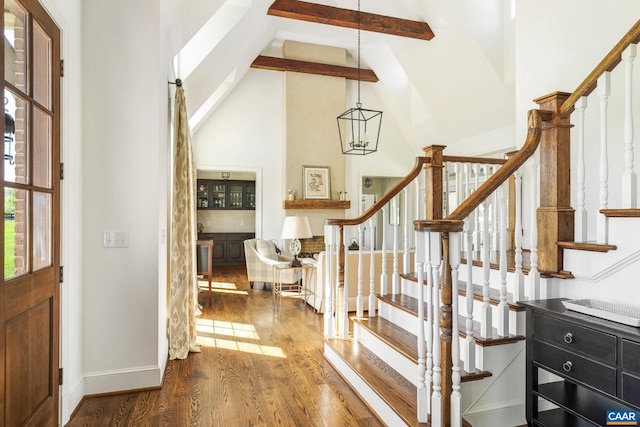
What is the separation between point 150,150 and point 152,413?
176 centimetres

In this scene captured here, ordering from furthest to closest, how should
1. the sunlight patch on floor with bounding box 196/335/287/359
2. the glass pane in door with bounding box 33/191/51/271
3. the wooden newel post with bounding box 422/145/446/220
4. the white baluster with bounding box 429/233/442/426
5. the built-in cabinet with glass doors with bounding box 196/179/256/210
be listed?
the built-in cabinet with glass doors with bounding box 196/179/256/210 < the sunlight patch on floor with bounding box 196/335/287/359 < the wooden newel post with bounding box 422/145/446/220 < the glass pane in door with bounding box 33/191/51/271 < the white baluster with bounding box 429/233/442/426

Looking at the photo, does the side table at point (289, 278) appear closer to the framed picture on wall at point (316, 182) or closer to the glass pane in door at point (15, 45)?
the framed picture on wall at point (316, 182)

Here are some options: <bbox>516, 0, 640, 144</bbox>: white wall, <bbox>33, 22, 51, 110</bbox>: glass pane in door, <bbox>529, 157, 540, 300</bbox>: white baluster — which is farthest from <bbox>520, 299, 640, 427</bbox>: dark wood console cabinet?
<bbox>33, 22, 51, 110</bbox>: glass pane in door

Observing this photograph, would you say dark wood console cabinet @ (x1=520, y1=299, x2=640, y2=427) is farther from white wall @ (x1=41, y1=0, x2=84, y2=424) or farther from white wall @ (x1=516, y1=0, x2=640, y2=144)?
white wall @ (x1=41, y1=0, x2=84, y2=424)

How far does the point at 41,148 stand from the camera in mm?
1964

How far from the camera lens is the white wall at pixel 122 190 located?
8.36 feet

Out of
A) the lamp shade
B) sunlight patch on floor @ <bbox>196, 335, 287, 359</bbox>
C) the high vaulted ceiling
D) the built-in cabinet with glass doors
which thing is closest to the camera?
sunlight patch on floor @ <bbox>196, 335, 287, 359</bbox>

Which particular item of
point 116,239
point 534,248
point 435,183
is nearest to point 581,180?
point 534,248

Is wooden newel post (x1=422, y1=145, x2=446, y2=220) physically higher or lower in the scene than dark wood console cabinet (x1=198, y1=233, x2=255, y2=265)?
higher

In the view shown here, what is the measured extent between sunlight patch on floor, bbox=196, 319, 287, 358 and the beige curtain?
0.30 m

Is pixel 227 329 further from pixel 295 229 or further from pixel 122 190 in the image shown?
pixel 122 190

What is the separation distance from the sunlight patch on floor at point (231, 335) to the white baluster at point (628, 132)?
268 centimetres

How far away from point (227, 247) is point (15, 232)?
297 inches

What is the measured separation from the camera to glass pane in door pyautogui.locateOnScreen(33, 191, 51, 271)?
188cm
